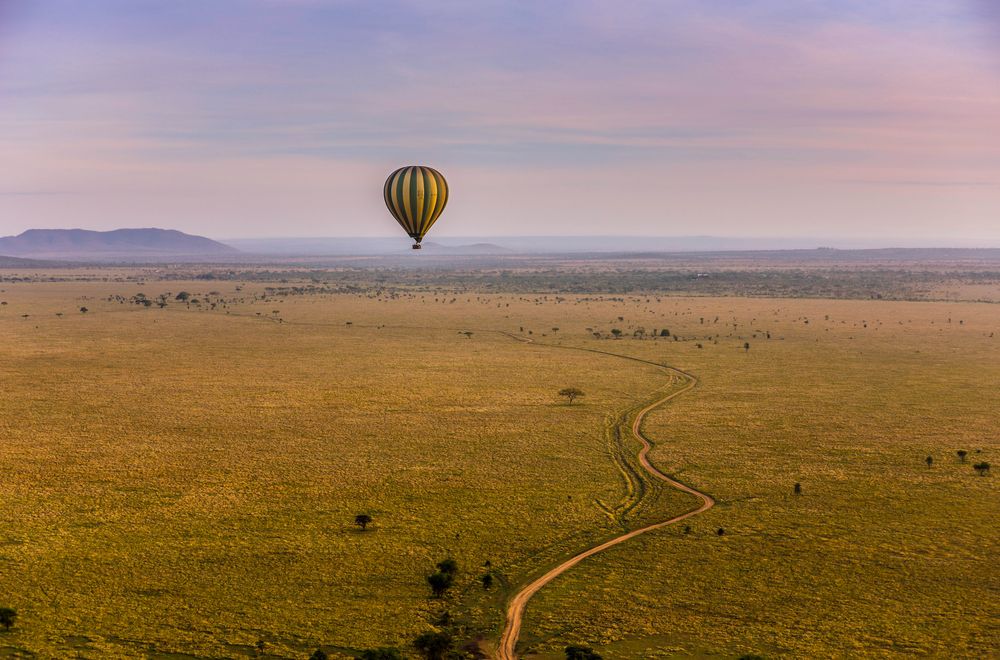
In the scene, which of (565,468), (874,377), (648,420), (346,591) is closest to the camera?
(346,591)

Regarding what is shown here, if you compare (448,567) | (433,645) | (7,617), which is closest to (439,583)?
(448,567)

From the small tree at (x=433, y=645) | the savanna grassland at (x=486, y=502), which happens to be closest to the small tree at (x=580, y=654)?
the savanna grassland at (x=486, y=502)

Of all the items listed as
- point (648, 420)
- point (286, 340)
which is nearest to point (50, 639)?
point (648, 420)

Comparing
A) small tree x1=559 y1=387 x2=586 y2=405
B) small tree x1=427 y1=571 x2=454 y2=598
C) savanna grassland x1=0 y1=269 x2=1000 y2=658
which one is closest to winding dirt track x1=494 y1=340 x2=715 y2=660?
savanna grassland x1=0 y1=269 x2=1000 y2=658

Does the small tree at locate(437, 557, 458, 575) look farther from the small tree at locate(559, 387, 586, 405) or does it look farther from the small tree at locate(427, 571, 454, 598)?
the small tree at locate(559, 387, 586, 405)

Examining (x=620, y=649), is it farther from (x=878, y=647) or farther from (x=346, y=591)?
(x=346, y=591)

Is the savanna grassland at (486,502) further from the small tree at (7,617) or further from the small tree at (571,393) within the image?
the small tree at (571,393)
